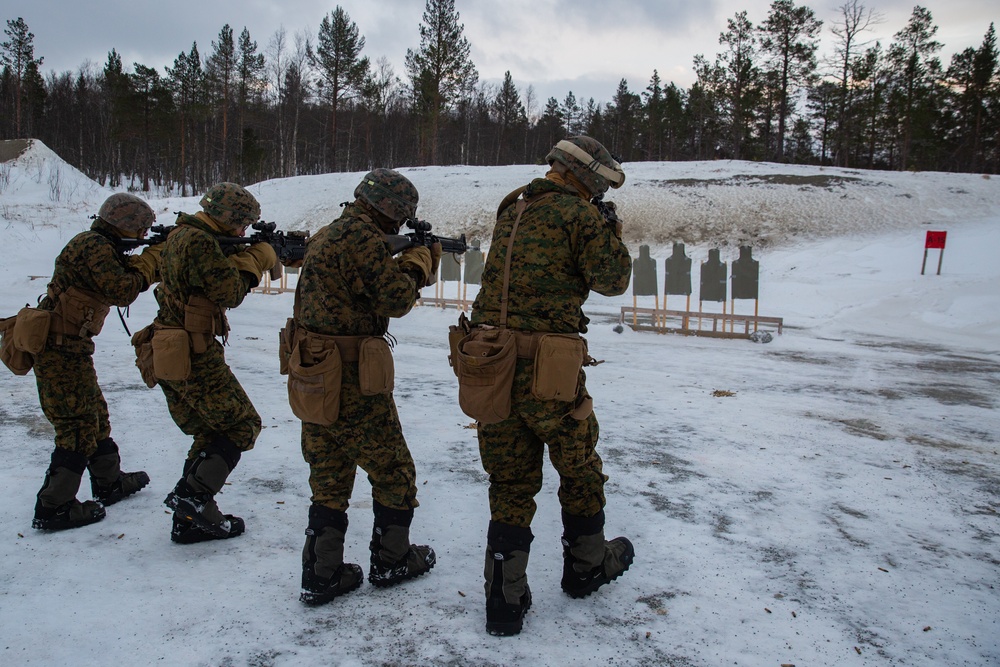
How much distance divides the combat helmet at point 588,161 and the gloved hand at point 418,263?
74 centimetres

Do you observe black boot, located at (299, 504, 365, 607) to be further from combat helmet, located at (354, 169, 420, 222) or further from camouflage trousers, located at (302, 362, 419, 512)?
combat helmet, located at (354, 169, 420, 222)

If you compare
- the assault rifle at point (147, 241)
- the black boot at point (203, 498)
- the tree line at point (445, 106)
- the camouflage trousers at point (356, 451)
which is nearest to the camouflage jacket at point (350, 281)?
the camouflage trousers at point (356, 451)

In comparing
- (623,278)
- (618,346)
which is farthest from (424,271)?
(618,346)

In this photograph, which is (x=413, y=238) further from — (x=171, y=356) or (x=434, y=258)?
(x=171, y=356)

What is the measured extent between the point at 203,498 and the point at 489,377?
1.79 m

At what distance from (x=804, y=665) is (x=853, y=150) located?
46.6m

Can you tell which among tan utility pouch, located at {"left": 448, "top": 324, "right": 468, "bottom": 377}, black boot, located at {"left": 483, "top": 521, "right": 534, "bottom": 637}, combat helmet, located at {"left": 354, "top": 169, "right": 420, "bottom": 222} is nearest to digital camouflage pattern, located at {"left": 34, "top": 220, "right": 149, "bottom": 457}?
combat helmet, located at {"left": 354, "top": 169, "right": 420, "bottom": 222}

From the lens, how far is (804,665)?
2400 mm

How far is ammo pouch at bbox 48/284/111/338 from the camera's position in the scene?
3551mm

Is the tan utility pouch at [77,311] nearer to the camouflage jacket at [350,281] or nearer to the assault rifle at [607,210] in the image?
the camouflage jacket at [350,281]

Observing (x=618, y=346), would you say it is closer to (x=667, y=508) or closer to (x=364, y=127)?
(x=667, y=508)

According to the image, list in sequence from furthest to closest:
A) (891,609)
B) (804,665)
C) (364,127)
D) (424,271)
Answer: (364,127)
(424,271)
(891,609)
(804,665)

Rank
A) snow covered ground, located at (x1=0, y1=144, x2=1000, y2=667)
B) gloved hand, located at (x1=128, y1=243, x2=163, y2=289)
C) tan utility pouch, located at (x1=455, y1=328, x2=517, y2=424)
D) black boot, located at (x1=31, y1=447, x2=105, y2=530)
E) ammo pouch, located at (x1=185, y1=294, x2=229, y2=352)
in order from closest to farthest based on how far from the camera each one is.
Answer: snow covered ground, located at (x1=0, y1=144, x2=1000, y2=667) < tan utility pouch, located at (x1=455, y1=328, x2=517, y2=424) < ammo pouch, located at (x1=185, y1=294, x2=229, y2=352) < black boot, located at (x1=31, y1=447, x2=105, y2=530) < gloved hand, located at (x1=128, y1=243, x2=163, y2=289)

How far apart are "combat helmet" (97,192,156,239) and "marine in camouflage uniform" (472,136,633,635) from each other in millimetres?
2268
